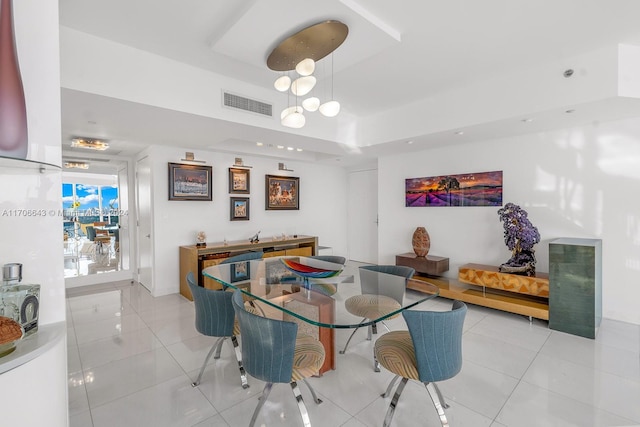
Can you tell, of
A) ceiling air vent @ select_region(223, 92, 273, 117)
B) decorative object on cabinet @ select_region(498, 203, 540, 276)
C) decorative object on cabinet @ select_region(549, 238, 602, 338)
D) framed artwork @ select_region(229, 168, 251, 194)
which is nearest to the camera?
decorative object on cabinet @ select_region(549, 238, 602, 338)

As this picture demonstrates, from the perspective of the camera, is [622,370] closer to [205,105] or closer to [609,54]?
[609,54]

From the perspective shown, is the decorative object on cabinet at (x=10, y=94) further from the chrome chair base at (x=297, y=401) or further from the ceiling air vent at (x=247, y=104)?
the ceiling air vent at (x=247, y=104)

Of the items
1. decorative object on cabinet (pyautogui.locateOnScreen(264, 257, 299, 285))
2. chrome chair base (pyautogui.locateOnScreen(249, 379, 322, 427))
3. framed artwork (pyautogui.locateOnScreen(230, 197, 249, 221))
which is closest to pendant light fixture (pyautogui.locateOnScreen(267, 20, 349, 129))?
decorative object on cabinet (pyautogui.locateOnScreen(264, 257, 299, 285))

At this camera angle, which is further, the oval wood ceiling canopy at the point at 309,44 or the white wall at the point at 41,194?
the oval wood ceiling canopy at the point at 309,44

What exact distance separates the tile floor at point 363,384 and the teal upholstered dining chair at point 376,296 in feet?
0.49

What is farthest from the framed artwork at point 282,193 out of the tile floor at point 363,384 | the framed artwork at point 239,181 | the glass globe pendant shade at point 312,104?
the glass globe pendant shade at point 312,104

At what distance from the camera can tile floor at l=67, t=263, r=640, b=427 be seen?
2.05m

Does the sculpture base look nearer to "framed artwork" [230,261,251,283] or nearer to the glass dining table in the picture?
the glass dining table

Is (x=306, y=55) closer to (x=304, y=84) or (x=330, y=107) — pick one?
(x=304, y=84)

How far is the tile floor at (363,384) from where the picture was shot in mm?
2051

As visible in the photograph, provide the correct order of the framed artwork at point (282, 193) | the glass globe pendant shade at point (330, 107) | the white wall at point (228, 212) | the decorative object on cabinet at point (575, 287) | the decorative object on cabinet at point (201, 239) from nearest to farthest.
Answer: the glass globe pendant shade at point (330, 107), the decorative object on cabinet at point (575, 287), the white wall at point (228, 212), the decorative object on cabinet at point (201, 239), the framed artwork at point (282, 193)

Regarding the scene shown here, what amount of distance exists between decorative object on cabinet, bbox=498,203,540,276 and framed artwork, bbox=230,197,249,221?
433 cm

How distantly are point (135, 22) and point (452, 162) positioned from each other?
4547 millimetres

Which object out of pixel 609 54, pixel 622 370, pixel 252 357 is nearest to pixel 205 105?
pixel 252 357
